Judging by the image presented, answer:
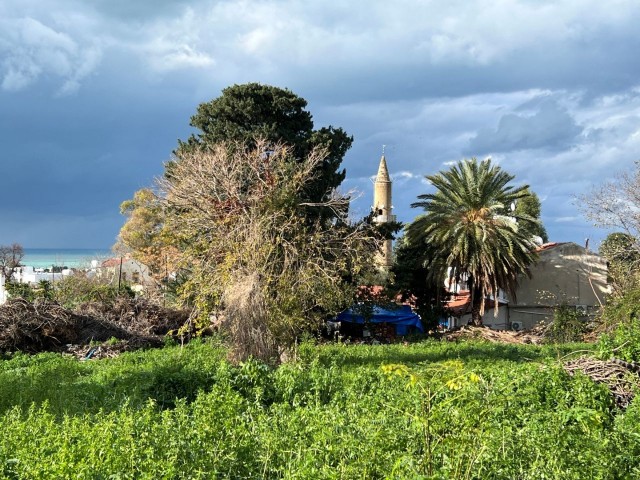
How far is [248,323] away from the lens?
46.8 feet

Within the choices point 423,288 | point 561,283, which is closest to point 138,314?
point 423,288

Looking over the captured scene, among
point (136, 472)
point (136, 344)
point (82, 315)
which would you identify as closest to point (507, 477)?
point (136, 472)

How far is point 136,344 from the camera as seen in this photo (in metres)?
22.9

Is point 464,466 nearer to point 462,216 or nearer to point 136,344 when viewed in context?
point 136,344

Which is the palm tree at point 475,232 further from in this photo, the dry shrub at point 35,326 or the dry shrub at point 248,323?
the dry shrub at point 248,323

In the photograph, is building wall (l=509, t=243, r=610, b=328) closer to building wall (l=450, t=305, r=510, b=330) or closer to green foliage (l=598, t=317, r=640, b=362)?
building wall (l=450, t=305, r=510, b=330)

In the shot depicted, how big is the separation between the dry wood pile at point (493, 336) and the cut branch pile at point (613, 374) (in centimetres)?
1811

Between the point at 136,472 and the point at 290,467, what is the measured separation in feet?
4.21

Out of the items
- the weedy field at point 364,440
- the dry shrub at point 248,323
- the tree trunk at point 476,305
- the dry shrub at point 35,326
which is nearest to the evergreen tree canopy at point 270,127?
the dry shrub at point 35,326

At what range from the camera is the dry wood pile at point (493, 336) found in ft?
98.2

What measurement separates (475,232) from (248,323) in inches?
787

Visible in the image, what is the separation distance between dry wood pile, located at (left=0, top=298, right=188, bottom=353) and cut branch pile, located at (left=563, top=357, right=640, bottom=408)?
1514 centimetres

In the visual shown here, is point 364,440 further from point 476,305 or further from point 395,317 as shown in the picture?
point 476,305

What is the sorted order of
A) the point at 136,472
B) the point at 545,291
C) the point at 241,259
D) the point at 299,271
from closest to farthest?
the point at 136,472 → the point at 241,259 → the point at 299,271 → the point at 545,291
